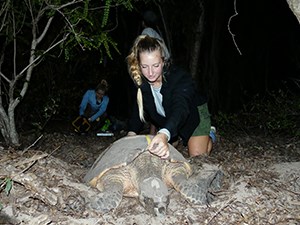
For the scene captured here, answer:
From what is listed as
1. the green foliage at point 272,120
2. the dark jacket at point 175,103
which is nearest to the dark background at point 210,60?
the green foliage at point 272,120

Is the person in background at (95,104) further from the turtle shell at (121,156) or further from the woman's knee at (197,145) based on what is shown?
the turtle shell at (121,156)

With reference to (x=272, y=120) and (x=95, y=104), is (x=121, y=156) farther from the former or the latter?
(x=95, y=104)

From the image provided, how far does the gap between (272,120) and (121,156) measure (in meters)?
3.74

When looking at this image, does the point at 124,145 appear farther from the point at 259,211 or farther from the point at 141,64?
the point at 259,211

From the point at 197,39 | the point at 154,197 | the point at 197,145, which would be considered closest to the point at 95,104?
the point at 197,39

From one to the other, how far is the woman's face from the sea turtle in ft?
1.83

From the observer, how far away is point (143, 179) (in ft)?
8.30

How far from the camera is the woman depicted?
2874 mm

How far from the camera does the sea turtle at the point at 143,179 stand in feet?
7.72

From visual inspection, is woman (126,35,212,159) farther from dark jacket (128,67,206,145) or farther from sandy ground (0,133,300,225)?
sandy ground (0,133,300,225)

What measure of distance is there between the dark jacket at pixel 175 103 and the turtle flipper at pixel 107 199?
0.61m

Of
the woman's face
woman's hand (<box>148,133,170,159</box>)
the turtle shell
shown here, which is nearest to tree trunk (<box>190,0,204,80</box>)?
the woman's face

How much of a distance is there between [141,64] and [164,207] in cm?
134

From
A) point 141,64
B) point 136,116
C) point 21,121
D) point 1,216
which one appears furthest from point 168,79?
point 21,121
